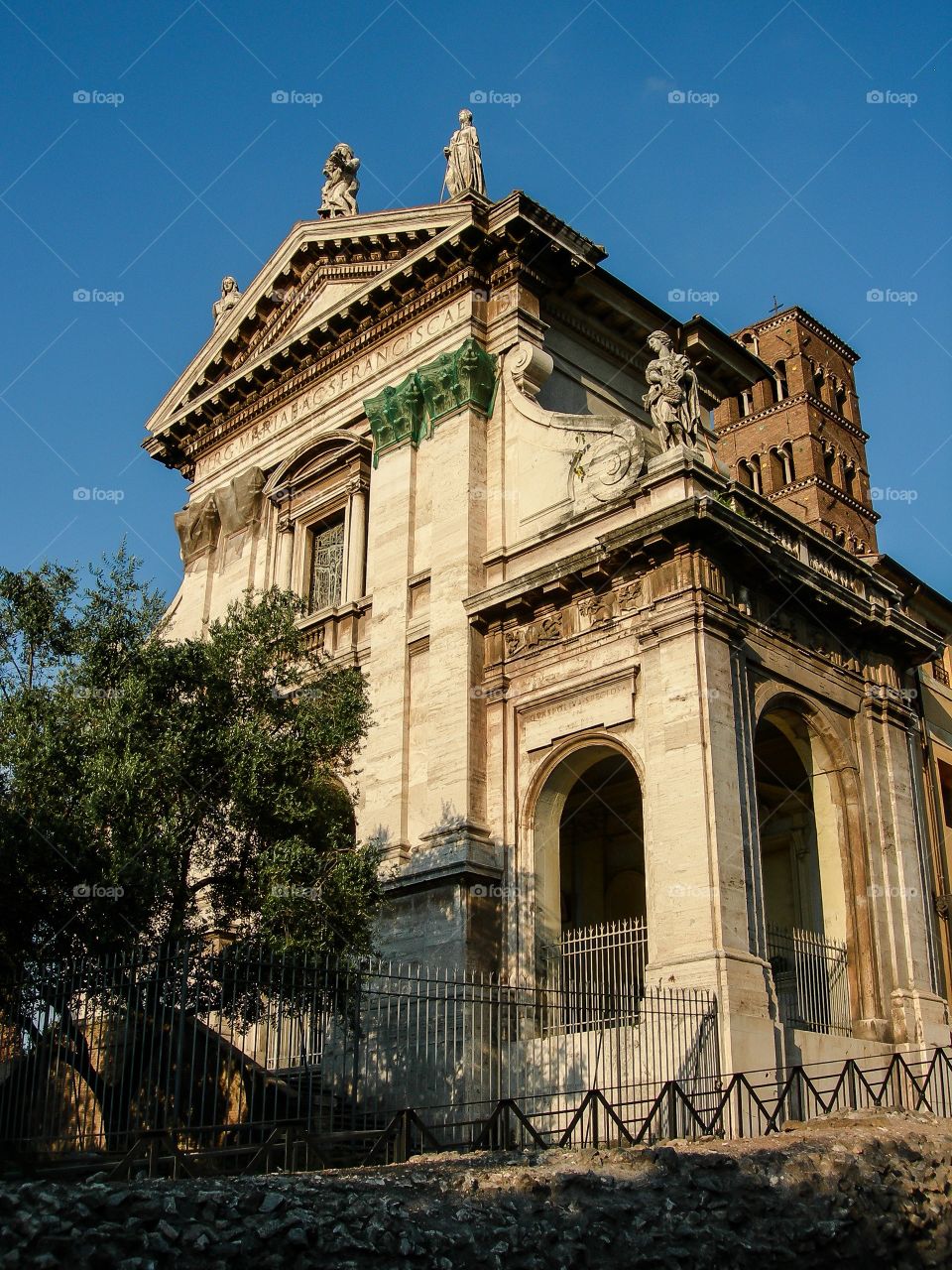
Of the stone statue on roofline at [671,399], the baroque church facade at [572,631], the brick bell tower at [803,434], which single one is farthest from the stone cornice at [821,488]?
the stone statue on roofline at [671,399]

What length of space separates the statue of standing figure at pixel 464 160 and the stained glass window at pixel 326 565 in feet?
20.4

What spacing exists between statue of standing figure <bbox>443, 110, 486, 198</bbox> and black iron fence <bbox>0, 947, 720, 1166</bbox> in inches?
516

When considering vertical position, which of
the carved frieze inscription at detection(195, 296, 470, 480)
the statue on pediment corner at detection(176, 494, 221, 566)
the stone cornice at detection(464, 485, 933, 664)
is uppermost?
the carved frieze inscription at detection(195, 296, 470, 480)

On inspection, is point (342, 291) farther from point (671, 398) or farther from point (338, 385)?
point (671, 398)

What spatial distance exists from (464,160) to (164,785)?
13.1m

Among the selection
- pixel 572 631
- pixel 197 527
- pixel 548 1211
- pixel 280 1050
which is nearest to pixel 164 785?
pixel 280 1050

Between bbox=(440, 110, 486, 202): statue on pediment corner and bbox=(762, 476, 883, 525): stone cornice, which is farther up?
bbox=(762, 476, 883, 525): stone cornice

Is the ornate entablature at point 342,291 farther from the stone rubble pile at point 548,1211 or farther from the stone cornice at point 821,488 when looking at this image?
the stone cornice at point 821,488

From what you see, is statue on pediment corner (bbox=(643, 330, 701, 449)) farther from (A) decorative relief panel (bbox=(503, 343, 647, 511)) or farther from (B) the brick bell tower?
(B) the brick bell tower

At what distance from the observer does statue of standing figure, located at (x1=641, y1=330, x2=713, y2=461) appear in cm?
1861

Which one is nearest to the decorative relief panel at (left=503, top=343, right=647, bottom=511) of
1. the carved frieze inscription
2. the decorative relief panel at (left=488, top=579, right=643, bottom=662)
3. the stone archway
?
the decorative relief panel at (left=488, top=579, right=643, bottom=662)

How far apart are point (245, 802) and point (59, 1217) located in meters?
8.53

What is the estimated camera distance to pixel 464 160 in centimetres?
2352

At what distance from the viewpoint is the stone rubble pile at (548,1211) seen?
24.2 ft
